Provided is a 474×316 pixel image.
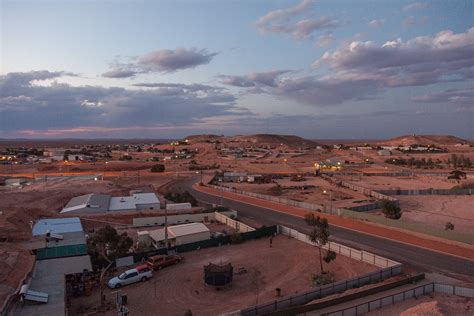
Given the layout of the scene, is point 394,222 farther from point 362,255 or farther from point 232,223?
point 232,223

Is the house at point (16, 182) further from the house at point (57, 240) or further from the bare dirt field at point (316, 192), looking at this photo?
the house at point (57, 240)

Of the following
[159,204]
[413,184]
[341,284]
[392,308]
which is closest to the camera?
[392,308]

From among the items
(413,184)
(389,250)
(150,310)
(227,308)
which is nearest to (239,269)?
(227,308)

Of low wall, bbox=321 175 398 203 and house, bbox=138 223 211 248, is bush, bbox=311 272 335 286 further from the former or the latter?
low wall, bbox=321 175 398 203

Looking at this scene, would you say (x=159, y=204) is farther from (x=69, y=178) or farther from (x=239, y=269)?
(x=69, y=178)

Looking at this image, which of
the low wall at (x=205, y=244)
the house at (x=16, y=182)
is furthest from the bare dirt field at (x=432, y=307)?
the house at (x=16, y=182)

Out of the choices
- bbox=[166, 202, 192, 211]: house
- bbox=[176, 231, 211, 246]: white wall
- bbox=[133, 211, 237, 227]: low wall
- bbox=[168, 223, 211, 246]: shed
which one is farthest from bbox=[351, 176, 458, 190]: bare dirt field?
bbox=[176, 231, 211, 246]: white wall
